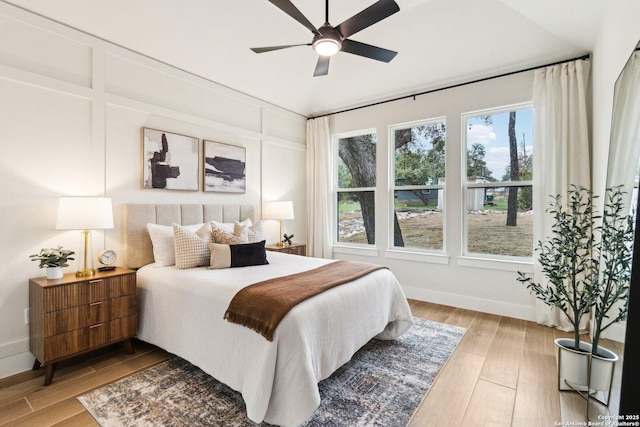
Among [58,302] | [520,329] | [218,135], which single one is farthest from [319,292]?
[218,135]

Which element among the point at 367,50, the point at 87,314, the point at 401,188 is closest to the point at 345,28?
the point at 367,50

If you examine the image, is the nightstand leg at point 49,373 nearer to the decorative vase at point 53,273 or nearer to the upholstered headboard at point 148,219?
the decorative vase at point 53,273

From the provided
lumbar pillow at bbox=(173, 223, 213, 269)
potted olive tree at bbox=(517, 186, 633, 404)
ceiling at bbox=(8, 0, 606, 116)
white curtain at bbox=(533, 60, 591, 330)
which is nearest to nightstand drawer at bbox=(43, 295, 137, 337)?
lumbar pillow at bbox=(173, 223, 213, 269)

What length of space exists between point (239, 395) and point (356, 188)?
→ 3504 mm

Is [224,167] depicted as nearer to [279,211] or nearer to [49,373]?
[279,211]

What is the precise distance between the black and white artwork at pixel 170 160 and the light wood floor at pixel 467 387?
1691 millimetres

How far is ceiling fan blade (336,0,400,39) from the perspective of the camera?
2016 mm

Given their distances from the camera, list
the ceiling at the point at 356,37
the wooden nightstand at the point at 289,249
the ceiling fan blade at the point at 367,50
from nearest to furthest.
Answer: the ceiling fan blade at the point at 367,50
the ceiling at the point at 356,37
the wooden nightstand at the point at 289,249

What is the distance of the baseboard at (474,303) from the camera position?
3.49 m

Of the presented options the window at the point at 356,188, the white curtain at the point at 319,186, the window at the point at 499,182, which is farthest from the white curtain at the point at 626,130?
the white curtain at the point at 319,186

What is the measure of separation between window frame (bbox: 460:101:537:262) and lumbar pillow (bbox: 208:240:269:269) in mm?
2584

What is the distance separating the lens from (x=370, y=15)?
212cm

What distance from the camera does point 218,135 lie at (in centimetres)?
393

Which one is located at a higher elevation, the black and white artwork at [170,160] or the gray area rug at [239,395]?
the black and white artwork at [170,160]
